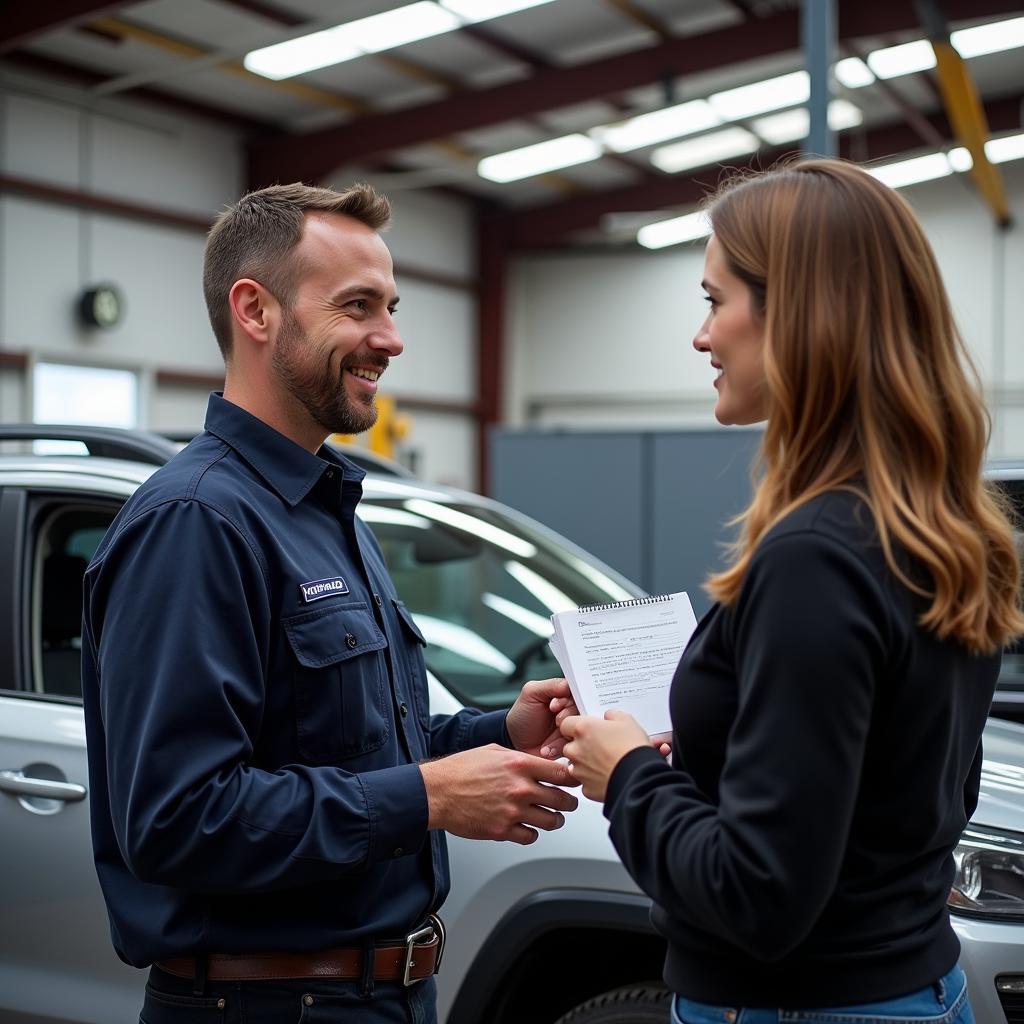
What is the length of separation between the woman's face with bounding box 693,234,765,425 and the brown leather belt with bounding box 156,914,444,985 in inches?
35.4

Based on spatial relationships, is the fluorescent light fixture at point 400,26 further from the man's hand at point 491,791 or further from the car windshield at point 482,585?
the man's hand at point 491,791

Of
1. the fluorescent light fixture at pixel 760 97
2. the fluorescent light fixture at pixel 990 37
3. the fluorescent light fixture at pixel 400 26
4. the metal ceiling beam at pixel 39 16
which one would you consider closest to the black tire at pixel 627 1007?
the metal ceiling beam at pixel 39 16

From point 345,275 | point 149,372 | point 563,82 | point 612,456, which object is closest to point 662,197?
point 563,82

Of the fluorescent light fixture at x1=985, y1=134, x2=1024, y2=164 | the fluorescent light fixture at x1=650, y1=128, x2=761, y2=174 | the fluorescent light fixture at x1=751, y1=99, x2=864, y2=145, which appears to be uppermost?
the fluorescent light fixture at x1=751, y1=99, x2=864, y2=145

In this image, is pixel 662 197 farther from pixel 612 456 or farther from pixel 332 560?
pixel 332 560

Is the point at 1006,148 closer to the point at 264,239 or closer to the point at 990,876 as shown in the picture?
the point at 990,876

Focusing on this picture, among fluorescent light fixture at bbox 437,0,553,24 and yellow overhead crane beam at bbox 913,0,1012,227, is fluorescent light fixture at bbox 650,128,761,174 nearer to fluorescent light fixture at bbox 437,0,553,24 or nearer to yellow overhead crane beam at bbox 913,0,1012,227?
yellow overhead crane beam at bbox 913,0,1012,227

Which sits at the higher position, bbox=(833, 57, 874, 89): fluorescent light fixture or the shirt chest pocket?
bbox=(833, 57, 874, 89): fluorescent light fixture

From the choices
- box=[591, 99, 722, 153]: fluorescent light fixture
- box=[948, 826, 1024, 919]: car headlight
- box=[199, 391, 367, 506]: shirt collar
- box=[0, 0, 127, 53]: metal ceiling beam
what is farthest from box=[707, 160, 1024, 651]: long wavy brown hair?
box=[591, 99, 722, 153]: fluorescent light fixture

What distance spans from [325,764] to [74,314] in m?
11.1

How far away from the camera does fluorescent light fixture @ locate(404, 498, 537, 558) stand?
339cm

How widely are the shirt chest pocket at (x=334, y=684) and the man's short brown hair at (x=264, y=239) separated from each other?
450 millimetres

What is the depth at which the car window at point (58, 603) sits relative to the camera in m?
3.00

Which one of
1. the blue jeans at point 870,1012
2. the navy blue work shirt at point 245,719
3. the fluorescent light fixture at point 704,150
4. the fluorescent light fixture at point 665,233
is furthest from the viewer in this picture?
the fluorescent light fixture at point 665,233
